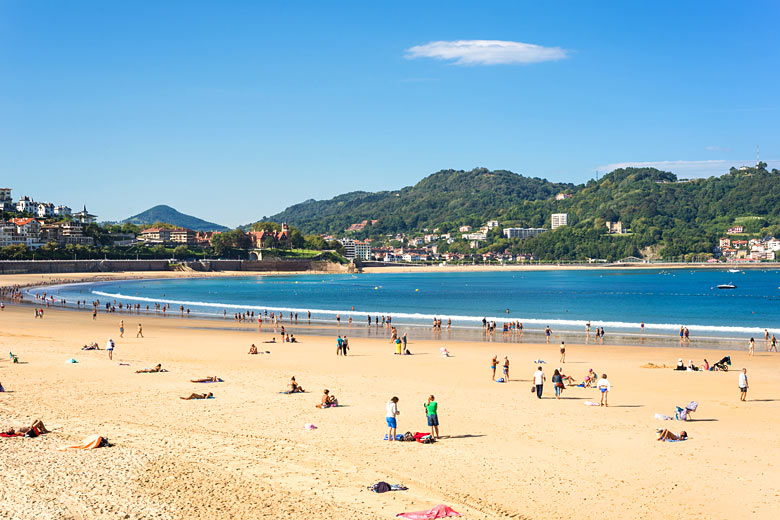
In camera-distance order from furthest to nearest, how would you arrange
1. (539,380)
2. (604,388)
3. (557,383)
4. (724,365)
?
(724,365), (557,383), (539,380), (604,388)

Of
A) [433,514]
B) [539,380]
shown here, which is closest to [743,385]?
[539,380]

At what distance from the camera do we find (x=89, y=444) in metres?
13.0

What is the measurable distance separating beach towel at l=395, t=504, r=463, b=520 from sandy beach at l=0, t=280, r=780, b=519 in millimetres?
284

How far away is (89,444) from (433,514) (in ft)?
22.8

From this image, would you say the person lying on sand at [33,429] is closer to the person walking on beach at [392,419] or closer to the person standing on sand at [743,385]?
the person walking on beach at [392,419]

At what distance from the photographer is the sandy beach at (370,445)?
1059 centimetres

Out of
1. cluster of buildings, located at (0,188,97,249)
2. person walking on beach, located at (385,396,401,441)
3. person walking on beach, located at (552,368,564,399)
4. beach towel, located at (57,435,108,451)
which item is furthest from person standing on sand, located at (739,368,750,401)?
cluster of buildings, located at (0,188,97,249)

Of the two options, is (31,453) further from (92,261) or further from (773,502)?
(92,261)

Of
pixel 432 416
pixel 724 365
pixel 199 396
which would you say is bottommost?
pixel 724 365

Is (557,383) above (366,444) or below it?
above

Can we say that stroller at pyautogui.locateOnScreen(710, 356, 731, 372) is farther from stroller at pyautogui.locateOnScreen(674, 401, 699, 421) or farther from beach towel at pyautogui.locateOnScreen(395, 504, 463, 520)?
beach towel at pyautogui.locateOnScreen(395, 504, 463, 520)

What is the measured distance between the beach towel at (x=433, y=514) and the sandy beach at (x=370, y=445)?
0.28 m

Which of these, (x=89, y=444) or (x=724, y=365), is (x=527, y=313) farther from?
(x=89, y=444)

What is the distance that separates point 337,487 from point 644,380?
1486 cm
